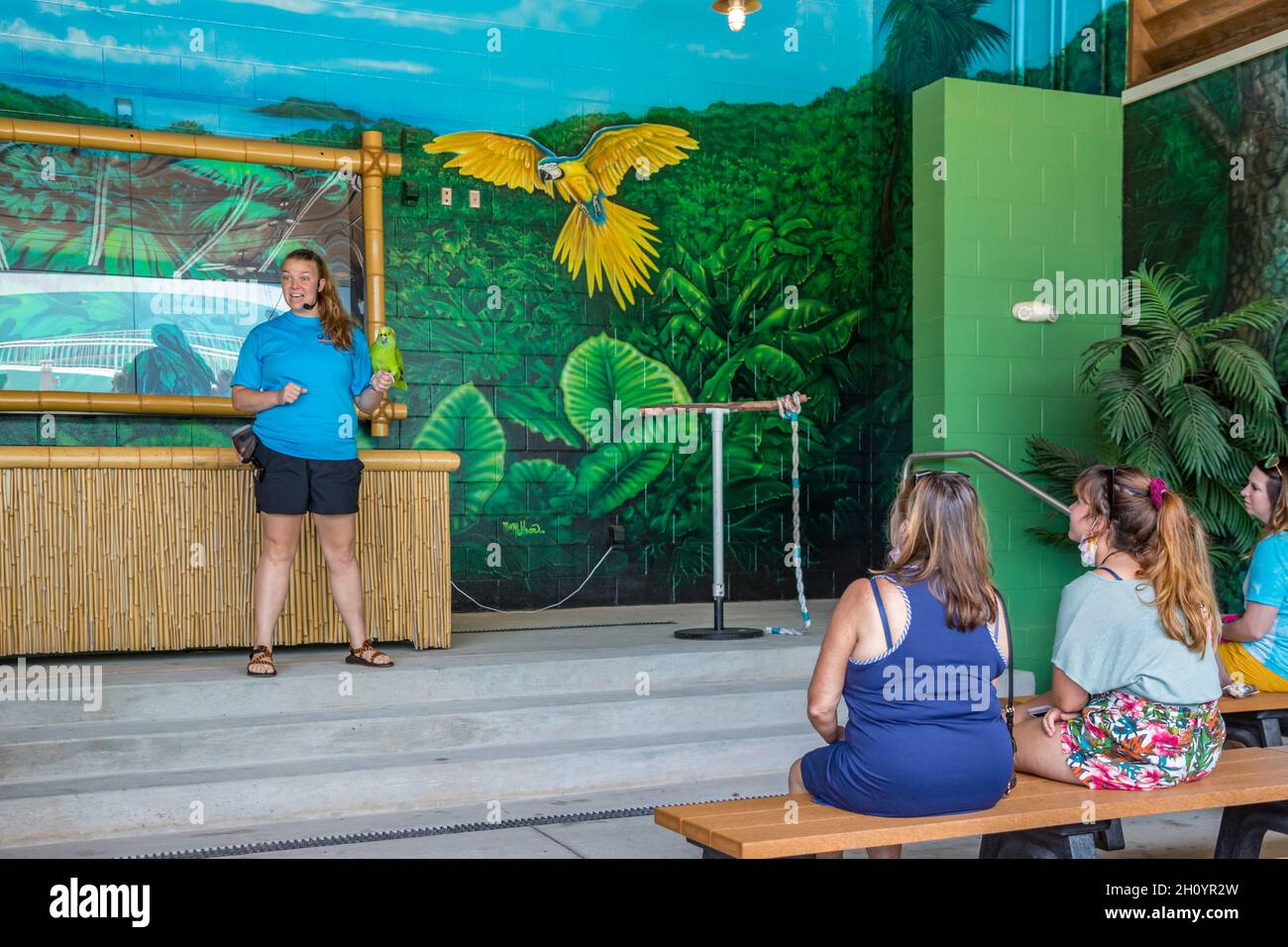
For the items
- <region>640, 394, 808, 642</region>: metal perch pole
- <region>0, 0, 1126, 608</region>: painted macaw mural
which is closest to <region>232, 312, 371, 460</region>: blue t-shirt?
<region>640, 394, 808, 642</region>: metal perch pole

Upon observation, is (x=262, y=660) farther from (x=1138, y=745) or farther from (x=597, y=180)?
(x=597, y=180)

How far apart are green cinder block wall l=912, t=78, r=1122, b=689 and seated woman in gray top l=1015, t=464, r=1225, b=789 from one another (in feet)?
8.55

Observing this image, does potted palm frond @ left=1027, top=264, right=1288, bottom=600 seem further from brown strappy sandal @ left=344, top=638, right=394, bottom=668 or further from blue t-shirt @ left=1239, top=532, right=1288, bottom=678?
brown strappy sandal @ left=344, top=638, right=394, bottom=668

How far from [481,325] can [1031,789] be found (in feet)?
14.5

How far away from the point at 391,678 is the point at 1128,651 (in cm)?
249

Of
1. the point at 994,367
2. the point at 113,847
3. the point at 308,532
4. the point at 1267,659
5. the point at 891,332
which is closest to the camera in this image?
the point at 113,847

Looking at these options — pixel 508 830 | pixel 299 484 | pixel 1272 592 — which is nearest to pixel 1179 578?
pixel 1272 592

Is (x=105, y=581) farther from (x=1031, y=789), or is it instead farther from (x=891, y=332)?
(x=891, y=332)

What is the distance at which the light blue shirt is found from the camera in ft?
9.00

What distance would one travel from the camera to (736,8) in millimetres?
6238

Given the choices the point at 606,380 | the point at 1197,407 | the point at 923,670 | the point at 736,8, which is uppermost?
the point at 736,8

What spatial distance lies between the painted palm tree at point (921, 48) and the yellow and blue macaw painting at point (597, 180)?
1234 millimetres

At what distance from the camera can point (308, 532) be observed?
15.7 feet
